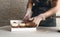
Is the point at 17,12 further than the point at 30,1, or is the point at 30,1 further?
the point at 17,12

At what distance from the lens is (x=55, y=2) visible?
36.5 inches

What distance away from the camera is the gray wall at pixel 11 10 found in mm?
1371

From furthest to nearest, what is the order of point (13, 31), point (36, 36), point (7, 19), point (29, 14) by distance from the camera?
point (7, 19) < point (29, 14) < point (13, 31) < point (36, 36)

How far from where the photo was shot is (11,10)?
1.38 metres

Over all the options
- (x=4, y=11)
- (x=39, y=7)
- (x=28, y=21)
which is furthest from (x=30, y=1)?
(x=4, y=11)

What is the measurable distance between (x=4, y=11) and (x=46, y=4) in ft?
1.51

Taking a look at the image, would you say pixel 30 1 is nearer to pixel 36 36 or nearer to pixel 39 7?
pixel 39 7

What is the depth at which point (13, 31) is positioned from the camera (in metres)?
0.91

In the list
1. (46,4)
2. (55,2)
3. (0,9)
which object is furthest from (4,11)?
(55,2)

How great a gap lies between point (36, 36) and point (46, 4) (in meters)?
Answer: 0.41

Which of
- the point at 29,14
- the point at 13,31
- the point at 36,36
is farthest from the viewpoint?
the point at 29,14

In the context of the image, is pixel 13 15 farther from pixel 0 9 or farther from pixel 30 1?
pixel 30 1

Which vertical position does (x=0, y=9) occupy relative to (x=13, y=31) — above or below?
above

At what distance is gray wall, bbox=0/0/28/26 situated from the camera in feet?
4.50
